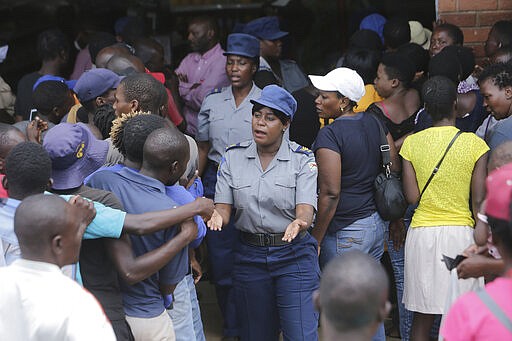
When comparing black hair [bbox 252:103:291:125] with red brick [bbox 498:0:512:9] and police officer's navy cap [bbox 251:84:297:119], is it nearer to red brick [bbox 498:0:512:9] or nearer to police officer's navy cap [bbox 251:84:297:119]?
police officer's navy cap [bbox 251:84:297:119]

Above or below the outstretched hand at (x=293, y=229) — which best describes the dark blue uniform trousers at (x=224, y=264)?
below

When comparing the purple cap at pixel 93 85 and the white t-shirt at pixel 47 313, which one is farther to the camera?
the purple cap at pixel 93 85

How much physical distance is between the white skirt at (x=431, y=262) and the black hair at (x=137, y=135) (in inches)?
72.6

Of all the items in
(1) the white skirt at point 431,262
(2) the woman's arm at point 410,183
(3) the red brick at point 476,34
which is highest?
(3) the red brick at point 476,34

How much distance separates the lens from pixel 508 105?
524 centimetres

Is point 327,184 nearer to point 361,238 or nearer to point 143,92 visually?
point 361,238

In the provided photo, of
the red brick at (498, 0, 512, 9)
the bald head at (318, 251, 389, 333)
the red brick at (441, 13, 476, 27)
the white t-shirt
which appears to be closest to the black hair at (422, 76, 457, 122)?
the red brick at (441, 13, 476, 27)

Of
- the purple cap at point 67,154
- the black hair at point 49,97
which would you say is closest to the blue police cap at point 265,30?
the black hair at point 49,97

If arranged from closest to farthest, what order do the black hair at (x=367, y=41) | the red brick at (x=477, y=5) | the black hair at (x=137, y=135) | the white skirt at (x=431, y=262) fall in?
1. the black hair at (x=137, y=135)
2. the white skirt at (x=431, y=262)
3. the red brick at (x=477, y=5)
4. the black hair at (x=367, y=41)

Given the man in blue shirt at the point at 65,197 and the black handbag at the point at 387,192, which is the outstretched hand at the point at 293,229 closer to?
the black handbag at the point at 387,192

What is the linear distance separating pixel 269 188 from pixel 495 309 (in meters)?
2.37

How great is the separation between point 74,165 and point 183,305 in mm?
A: 878

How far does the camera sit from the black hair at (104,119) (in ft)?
15.5

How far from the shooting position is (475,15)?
676cm
